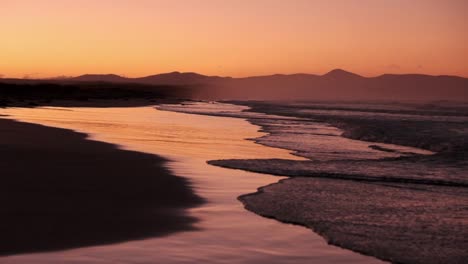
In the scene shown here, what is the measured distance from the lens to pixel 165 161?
18.3 m

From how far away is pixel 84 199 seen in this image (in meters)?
11.6

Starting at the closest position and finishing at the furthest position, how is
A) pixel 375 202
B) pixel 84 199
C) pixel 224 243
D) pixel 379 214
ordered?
1. pixel 224 243
2. pixel 379 214
3. pixel 84 199
4. pixel 375 202

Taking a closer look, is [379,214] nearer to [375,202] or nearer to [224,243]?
[375,202]

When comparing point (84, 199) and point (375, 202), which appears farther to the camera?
point (375, 202)

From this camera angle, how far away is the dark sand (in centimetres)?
888

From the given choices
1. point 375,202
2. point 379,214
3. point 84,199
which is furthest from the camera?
point 375,202

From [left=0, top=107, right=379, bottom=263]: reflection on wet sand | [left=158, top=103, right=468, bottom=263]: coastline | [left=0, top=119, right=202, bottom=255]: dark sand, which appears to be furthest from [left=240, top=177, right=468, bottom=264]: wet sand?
[left=0, top=119, right=202, bottom=255]: dark sand

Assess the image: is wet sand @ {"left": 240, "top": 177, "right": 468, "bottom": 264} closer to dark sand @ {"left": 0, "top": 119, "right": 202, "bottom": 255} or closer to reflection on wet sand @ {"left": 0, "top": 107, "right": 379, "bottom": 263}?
reflection on wet sand @ {"left": 0, "top": 107, "right": 379, "bottom": 263}

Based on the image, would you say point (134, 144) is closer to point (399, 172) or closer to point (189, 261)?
point (399, 172)

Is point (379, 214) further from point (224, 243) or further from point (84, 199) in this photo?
point (84, 199)

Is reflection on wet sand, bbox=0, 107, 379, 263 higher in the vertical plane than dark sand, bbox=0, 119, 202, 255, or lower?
lower

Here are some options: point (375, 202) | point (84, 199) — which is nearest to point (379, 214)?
point (375, 202)

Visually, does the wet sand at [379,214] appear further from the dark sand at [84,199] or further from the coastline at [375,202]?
the dark sand at [84,199]

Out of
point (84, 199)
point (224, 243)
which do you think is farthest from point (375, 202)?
point (84, 199)
